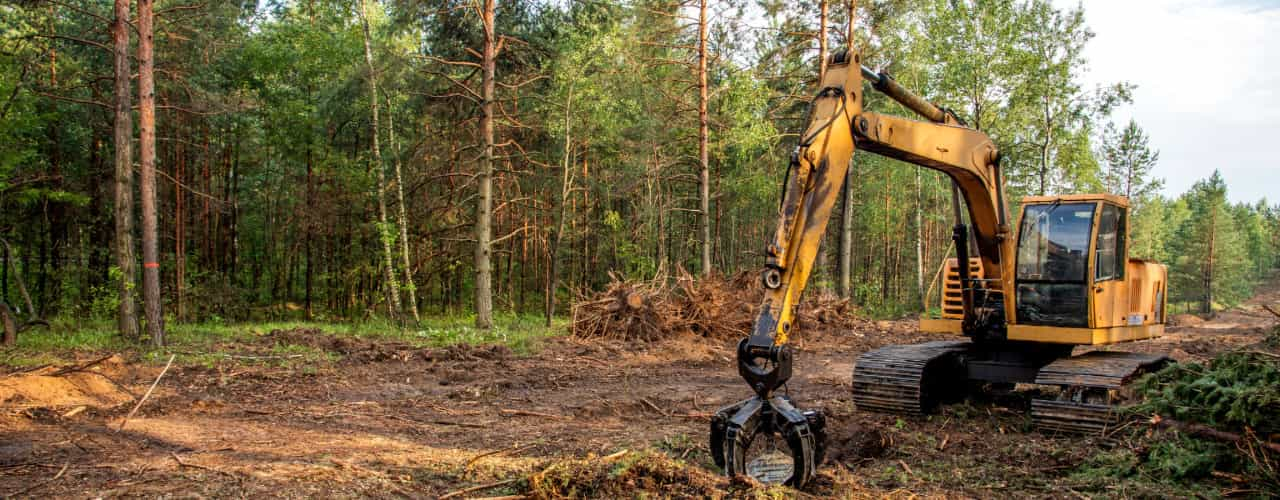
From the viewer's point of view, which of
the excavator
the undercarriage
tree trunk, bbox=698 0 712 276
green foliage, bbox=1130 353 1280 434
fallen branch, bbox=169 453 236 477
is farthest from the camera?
tree trunk, bbox=698 0 712 276

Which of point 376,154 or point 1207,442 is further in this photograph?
point 376,154

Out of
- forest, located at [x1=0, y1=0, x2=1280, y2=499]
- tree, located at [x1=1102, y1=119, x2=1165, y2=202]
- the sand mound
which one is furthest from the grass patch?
tree, located at [x1=1102, y1=119, x2=1165, y2=202]

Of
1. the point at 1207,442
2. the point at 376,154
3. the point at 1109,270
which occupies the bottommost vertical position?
the point at 1207,442

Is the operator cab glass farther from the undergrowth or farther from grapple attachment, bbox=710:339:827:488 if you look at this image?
grapple attachment, bbox=710:339:827:488

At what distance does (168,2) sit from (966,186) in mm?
22997

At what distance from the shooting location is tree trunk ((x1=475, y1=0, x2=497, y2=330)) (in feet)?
53.1

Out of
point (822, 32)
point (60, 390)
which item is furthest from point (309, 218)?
point (60, 390)

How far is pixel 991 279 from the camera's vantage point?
7957mm

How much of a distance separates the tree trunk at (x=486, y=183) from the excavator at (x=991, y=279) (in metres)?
10.2

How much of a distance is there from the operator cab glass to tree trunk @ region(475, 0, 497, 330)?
11177 millimetres

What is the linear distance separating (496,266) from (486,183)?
15158 mm

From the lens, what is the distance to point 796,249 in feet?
17.1

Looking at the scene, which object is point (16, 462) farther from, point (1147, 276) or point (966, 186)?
point (1147, 276)

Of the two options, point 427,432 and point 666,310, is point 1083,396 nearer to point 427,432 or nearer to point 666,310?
point 427,432
